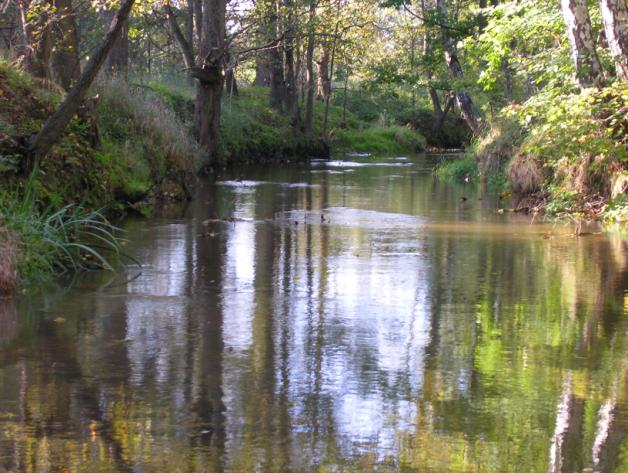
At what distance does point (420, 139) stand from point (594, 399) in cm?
5159

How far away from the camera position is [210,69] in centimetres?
2772

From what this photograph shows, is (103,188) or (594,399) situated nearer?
(594,399)

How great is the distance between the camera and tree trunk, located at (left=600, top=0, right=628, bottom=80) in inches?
592

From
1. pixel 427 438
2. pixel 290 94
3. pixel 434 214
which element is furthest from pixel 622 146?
pixel 290 94

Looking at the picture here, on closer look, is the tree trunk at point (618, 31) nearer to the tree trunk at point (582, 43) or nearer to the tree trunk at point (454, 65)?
the tree trunk at point (582, 43)

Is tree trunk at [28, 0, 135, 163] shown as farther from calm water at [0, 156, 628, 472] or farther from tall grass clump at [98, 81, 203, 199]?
tall grass clump at [98, 81, 203, 199]

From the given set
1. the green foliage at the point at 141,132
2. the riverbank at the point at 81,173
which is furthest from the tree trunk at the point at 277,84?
the green foliage at the point at 141,132

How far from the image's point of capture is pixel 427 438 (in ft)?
16.8

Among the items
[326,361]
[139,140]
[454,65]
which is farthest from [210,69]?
[326,361]

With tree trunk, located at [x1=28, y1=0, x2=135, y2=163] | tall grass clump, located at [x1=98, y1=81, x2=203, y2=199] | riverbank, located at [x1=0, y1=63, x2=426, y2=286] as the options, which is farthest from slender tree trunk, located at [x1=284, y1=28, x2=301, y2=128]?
tree trunk, located at [x1=28, y1=0, x2=135, y2=163]

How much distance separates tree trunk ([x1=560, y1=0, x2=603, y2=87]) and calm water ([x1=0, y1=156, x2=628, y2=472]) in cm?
418

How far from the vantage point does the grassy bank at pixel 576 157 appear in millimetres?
14570

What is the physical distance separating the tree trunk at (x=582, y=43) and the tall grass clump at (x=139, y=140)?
767cm

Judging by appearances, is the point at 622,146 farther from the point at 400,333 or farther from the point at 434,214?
the point at 400,333
